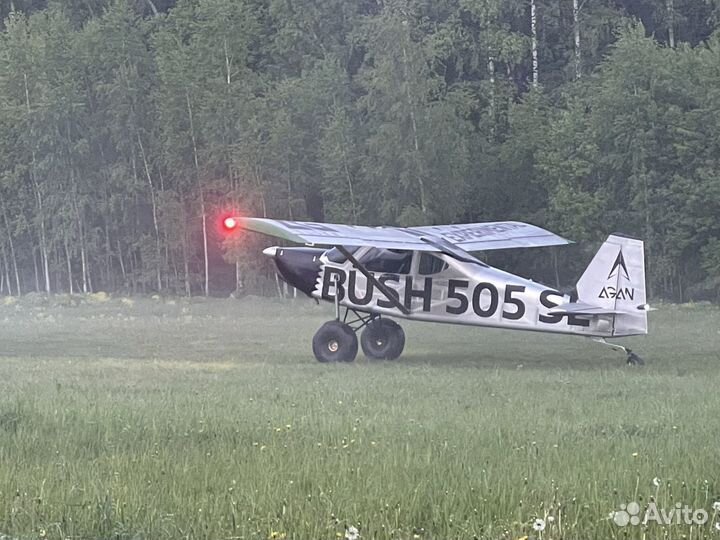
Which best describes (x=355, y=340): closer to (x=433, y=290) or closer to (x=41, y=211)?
(x=433, y=290)

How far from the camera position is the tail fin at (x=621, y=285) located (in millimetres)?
15305

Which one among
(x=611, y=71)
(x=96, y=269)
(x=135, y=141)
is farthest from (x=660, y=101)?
(x=96, y=269)

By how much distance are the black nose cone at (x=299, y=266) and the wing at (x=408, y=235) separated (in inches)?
33.4

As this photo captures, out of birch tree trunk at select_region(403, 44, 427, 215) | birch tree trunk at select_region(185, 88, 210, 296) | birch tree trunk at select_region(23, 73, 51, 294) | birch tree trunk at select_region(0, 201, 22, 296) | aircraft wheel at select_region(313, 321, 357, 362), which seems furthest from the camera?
birch tree trunk at select_region(0, 201, 22, 296)

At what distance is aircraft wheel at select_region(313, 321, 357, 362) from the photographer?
16906 millimetres

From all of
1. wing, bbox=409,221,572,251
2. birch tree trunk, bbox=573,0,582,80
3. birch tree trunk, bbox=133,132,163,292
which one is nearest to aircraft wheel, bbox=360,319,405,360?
wing, bbox=409,221,572,251

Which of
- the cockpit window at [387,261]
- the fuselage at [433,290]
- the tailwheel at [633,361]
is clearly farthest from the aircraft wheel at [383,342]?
the tailwheel at [633,361]

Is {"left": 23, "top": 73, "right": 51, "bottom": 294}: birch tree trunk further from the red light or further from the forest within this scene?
the red light

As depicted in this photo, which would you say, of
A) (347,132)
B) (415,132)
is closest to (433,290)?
(415,132)

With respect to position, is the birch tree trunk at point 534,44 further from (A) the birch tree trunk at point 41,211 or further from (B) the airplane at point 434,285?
(B) the airplane at point 434,285

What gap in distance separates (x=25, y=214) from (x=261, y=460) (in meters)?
37.8

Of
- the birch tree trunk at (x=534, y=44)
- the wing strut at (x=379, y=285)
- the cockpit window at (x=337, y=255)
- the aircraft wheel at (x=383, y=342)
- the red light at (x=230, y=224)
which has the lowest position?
Result: the aircraft wheel at (x=383, y=342)

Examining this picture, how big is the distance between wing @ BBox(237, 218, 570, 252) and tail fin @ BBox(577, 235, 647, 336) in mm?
2386

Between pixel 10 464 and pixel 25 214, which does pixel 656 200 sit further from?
pixel 10 464
